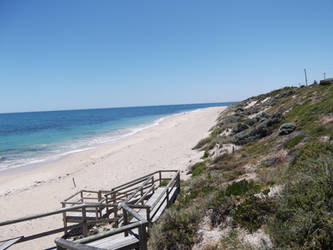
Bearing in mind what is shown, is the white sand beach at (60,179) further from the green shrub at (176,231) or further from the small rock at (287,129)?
the small rock at (287,129)

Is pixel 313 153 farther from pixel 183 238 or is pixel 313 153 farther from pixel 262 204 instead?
pixel 183 238

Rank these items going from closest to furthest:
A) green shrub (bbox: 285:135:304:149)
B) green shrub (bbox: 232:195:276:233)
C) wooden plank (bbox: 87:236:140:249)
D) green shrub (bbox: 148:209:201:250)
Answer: wooden plank (bbox: 87:236:140:249) → green shrub (bbox: 232:195:276:233) → green shrub (bbox: 148:209:201:250) → green shrub (bbox: 285:135:304:149)

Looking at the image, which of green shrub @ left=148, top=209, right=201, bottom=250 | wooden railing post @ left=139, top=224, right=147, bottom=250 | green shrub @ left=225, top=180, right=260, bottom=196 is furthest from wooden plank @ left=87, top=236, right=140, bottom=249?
green shrub @ left=225, top=180, right=260, bottom=196

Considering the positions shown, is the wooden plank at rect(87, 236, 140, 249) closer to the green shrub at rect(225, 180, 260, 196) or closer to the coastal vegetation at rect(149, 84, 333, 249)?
the coastal vegetation at rect(149, 84, 333, 249)

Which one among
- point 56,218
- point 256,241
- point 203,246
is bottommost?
point 56,218

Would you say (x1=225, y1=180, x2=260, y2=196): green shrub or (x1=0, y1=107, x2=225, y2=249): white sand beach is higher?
(x1=225, y1=180, x2=260, y2=196): green shrub

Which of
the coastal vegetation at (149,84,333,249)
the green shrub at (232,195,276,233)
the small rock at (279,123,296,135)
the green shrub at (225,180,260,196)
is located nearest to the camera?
the coastal vegetation at (149,84,333,249)

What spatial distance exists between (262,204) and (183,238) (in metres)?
1.92

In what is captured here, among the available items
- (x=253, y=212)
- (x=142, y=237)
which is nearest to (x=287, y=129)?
(x=253, y=212)

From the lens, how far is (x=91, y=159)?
2059 centimetres

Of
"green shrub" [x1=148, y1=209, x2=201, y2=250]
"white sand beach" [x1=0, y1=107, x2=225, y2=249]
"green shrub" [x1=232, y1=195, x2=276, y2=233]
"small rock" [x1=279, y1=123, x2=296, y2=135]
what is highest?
"small rock" [x1=279, y1=123, x2=296, y2=135]

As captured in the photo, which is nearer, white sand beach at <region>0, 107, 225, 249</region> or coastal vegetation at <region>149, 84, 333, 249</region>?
coastal vegetation at <region>149, 84, 333, 249</region>


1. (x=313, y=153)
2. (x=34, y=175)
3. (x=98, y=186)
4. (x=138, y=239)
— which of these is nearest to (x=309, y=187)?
(x=313, y=153)

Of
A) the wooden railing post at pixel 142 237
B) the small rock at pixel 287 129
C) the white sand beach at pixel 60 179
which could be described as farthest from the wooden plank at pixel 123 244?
the small rock at pixel 287 129
